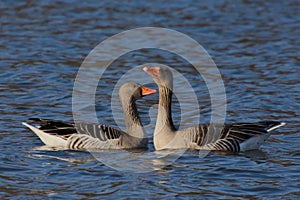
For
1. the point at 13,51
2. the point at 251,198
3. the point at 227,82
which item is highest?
the point at 13,51

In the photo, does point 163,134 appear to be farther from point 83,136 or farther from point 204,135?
point 83,136

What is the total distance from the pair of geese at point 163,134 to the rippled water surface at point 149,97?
9.4 inches

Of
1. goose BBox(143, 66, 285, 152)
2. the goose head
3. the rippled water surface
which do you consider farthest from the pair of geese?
the goose head

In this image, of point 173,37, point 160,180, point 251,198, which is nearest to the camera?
point 251,198

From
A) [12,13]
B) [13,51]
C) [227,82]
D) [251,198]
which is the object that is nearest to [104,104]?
[227,82]

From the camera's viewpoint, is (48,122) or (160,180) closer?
(160,180)

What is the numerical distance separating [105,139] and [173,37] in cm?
957

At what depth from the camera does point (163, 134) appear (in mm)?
13648

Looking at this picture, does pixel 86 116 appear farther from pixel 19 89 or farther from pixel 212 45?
pixel 212 45

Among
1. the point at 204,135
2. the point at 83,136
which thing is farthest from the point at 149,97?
the point at 204,135

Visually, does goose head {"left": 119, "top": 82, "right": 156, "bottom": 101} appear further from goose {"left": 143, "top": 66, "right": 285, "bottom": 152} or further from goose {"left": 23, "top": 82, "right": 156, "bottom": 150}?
goose {"left": 23, "top": 82, "right": 156, "bottom": 150}

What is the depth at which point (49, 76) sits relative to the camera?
1903cm

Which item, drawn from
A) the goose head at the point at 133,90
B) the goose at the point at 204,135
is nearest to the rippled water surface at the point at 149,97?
the goose at the point at 204,135

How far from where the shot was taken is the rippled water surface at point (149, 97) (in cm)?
1168
